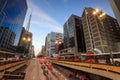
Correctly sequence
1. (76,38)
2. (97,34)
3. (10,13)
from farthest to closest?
1. (76,38)
2. (97,34)
3. (10,13)

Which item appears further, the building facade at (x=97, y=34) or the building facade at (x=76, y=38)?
the building facade at (x=76, y=38)

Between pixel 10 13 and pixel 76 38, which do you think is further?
pixel 76 38

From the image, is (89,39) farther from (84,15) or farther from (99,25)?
(84,15)

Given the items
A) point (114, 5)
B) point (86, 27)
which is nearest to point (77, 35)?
point (86, 27)

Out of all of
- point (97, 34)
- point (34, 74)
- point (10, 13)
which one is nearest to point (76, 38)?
point (97, 34)

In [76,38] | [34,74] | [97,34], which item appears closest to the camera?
[34,74]

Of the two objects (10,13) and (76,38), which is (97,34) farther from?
(10,13)

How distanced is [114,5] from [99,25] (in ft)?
185

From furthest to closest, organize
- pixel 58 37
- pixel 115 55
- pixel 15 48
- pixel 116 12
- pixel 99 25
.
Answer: pixel 58 37 → pixel 15 48 → pixel 99 25 → pixel 115 55 → pixel 116 12

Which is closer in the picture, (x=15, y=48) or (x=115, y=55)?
(x=115, y=55)

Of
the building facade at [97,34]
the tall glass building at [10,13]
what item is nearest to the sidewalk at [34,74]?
the tall glass building at [10,13]

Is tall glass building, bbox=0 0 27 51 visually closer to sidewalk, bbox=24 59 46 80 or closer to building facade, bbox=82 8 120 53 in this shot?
sidewalk, bbox=24 59 46 80

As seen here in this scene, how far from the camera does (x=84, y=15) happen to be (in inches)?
3214

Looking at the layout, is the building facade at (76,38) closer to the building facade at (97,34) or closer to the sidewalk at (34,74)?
the building facade at (97,34)
